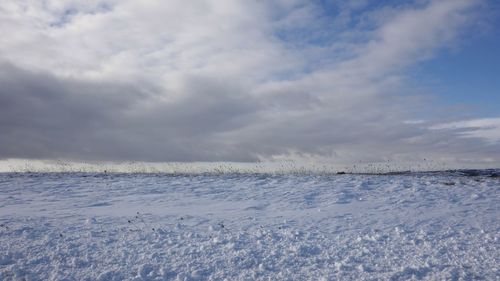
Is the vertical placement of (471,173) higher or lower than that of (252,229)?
higher

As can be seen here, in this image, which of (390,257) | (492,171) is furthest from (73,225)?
(492,171)

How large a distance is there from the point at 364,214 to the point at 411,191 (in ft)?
13.2

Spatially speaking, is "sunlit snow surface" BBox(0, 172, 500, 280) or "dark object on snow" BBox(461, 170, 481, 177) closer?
"sunlit snow surface" BBox(0, 172, 500, 280)

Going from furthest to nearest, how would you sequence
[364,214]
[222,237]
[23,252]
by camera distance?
[364,214], [222,237], [23,252]

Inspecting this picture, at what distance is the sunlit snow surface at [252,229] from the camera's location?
9055mm

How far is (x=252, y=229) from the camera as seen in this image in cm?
1177

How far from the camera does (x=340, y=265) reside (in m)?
9.20

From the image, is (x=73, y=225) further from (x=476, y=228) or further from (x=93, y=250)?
(x=476, y=228)

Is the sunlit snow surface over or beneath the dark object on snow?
beneath

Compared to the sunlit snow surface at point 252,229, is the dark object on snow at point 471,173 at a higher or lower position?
higher

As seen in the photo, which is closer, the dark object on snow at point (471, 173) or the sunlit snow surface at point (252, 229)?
the sunlit snow surface at point (252, 229)

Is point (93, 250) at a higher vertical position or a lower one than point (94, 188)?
lower

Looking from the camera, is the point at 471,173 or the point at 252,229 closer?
the point at 252,229

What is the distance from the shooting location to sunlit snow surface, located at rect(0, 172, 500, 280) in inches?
356
